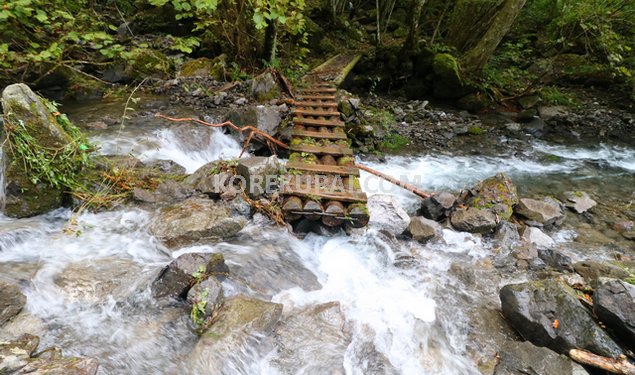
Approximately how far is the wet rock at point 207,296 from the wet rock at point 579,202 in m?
5.59

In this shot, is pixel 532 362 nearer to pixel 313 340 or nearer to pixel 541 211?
pixel 313 340

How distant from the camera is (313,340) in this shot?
8.78 ft

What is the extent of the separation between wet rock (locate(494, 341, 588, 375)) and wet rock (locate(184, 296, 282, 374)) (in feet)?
5.90

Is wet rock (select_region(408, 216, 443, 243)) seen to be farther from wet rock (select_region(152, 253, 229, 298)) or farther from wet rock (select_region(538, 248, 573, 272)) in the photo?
wet rock (select_region(152, 253, 229, 298))

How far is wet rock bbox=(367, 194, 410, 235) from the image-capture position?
4.34 metres

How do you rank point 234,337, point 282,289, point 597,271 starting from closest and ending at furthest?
point 234,337 → point 282,289 → point 597,271

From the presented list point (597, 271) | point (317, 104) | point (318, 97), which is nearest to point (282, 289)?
point (597, 271)

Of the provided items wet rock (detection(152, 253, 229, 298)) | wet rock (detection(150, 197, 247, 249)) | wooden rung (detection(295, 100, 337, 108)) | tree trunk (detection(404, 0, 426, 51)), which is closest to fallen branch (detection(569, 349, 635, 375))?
wet rock (detection(152, 253, 229, 298))

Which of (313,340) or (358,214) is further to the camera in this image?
(358,214)

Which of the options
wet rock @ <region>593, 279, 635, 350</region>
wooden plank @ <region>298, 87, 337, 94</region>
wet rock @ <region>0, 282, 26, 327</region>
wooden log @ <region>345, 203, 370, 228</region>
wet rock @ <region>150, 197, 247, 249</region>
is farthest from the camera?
wooden plank @ <region>298, 87, 337, 94</region>

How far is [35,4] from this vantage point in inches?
192

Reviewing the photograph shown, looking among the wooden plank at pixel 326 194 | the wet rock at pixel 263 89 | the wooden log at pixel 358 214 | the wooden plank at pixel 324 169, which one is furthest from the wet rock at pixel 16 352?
the wet rock at pixel 263 89

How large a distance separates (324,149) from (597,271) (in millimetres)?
3514

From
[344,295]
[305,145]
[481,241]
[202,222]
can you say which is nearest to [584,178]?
[481,241]
